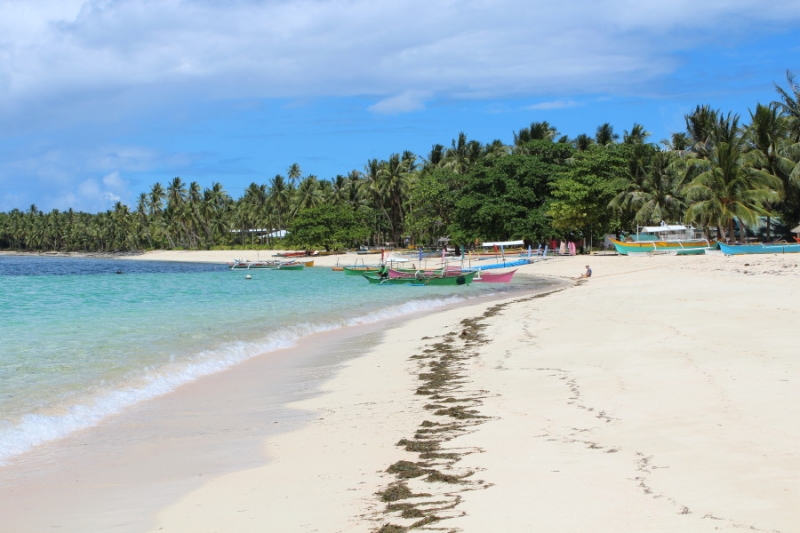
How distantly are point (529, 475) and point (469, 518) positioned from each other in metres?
0.95

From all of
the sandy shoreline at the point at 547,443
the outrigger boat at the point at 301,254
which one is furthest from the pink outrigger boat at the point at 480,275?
→ the outrigger boat at the point at 301,254

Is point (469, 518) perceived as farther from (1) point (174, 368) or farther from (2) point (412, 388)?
(1) point (174, 368)

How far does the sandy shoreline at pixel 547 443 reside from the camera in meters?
4.62

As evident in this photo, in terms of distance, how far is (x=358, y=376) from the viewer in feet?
37.6

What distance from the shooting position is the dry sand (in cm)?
461

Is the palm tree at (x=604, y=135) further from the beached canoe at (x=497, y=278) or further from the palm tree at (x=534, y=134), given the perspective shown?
the beached canoe at (x=497, y=278)

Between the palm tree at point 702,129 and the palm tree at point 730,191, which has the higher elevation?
the palm tree at point 702,129

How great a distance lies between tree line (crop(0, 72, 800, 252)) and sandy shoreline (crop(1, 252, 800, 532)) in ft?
112

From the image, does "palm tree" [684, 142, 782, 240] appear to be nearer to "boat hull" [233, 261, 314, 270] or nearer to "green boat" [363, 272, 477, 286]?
"green boat" [363, 272, 477, 286]

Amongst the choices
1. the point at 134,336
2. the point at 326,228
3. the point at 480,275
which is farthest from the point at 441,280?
the point at 326,228

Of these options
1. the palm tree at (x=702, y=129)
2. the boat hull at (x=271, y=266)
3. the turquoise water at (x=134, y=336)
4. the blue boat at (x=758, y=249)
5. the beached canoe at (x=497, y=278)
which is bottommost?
the turquoise water at (x=134, y=336)

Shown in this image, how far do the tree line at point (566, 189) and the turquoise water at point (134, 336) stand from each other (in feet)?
61.2

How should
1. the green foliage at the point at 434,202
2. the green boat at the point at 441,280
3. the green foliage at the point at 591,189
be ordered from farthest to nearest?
the green foliage at the point at 434,202 → the green foliage at the point at 591,189 → the green boat at the point at 441,280

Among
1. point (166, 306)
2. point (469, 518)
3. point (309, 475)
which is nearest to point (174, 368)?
point (309, 475)
